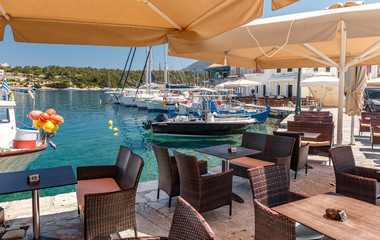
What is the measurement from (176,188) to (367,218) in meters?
2.14

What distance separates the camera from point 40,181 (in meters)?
2.38

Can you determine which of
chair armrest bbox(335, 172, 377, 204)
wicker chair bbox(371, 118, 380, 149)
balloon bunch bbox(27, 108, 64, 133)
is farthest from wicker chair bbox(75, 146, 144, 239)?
wicker chair bbox(371, 118, 380, 149)

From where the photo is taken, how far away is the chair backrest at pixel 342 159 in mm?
2850

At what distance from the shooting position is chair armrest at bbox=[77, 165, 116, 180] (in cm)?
328

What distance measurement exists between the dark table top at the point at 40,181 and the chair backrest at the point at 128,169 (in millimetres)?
517

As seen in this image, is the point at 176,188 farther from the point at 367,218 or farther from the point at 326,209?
the point at 367,218

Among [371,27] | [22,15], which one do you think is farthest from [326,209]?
[22,15]

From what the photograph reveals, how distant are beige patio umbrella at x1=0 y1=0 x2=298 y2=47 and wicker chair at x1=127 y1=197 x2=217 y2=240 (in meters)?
1.43

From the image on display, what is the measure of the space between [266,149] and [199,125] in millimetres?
7963

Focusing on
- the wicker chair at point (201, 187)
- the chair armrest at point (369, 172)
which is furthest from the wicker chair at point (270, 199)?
the chair armrest at point (369, 172)

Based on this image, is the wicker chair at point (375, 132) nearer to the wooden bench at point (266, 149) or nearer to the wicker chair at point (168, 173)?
the wooden bench at point (266, 149)

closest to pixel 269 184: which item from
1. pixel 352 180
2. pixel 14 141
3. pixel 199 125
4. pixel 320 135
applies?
pixel 352 180

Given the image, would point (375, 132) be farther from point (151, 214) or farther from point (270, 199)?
point (151, 214)

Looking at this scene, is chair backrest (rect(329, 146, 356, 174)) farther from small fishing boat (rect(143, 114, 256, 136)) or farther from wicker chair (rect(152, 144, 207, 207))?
small fishing boat (rect(143, 114, 256, 136))
